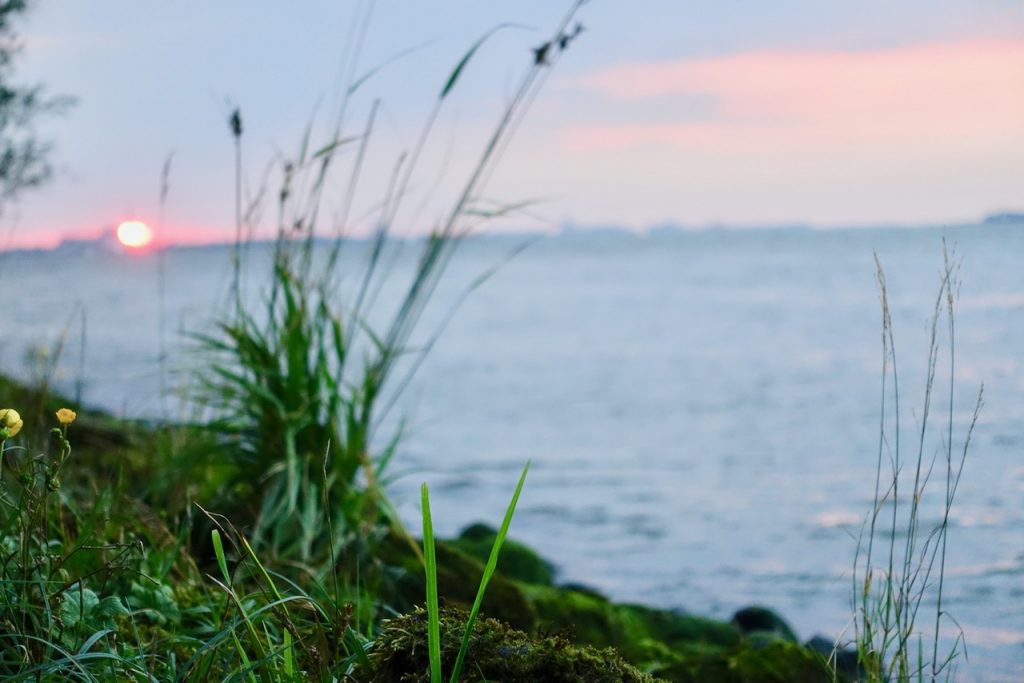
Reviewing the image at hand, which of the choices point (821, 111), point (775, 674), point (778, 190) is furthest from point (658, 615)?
point (778, 190)

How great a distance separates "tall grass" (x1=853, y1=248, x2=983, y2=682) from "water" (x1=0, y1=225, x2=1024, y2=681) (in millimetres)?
135

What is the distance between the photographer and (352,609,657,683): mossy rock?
114cm

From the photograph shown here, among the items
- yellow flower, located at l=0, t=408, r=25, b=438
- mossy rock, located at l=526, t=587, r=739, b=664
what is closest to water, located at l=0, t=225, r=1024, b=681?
mossy rock, located at l=526, t=587, r=739, b=664

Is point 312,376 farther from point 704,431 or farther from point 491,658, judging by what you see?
point 704,431

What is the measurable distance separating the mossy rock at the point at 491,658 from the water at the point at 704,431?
37.1 inches

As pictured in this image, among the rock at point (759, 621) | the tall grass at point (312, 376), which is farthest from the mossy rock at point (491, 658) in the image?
the rock at point (759, 621)

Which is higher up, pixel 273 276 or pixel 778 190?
pixel 778 190

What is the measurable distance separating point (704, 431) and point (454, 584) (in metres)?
7.82

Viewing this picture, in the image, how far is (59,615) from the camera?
1.47m

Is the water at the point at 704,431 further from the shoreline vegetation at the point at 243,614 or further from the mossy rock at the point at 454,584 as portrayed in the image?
the shoreline vegetation at the point at 243,614

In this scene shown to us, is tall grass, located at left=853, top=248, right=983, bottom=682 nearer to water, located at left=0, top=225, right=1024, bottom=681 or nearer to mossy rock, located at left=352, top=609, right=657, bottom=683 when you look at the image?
water, located at left=0, top=225, right=1024, bottom=681

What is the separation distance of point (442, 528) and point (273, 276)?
422 cm

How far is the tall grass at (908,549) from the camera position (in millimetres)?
1549

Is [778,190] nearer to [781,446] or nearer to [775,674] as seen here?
[781,446]
